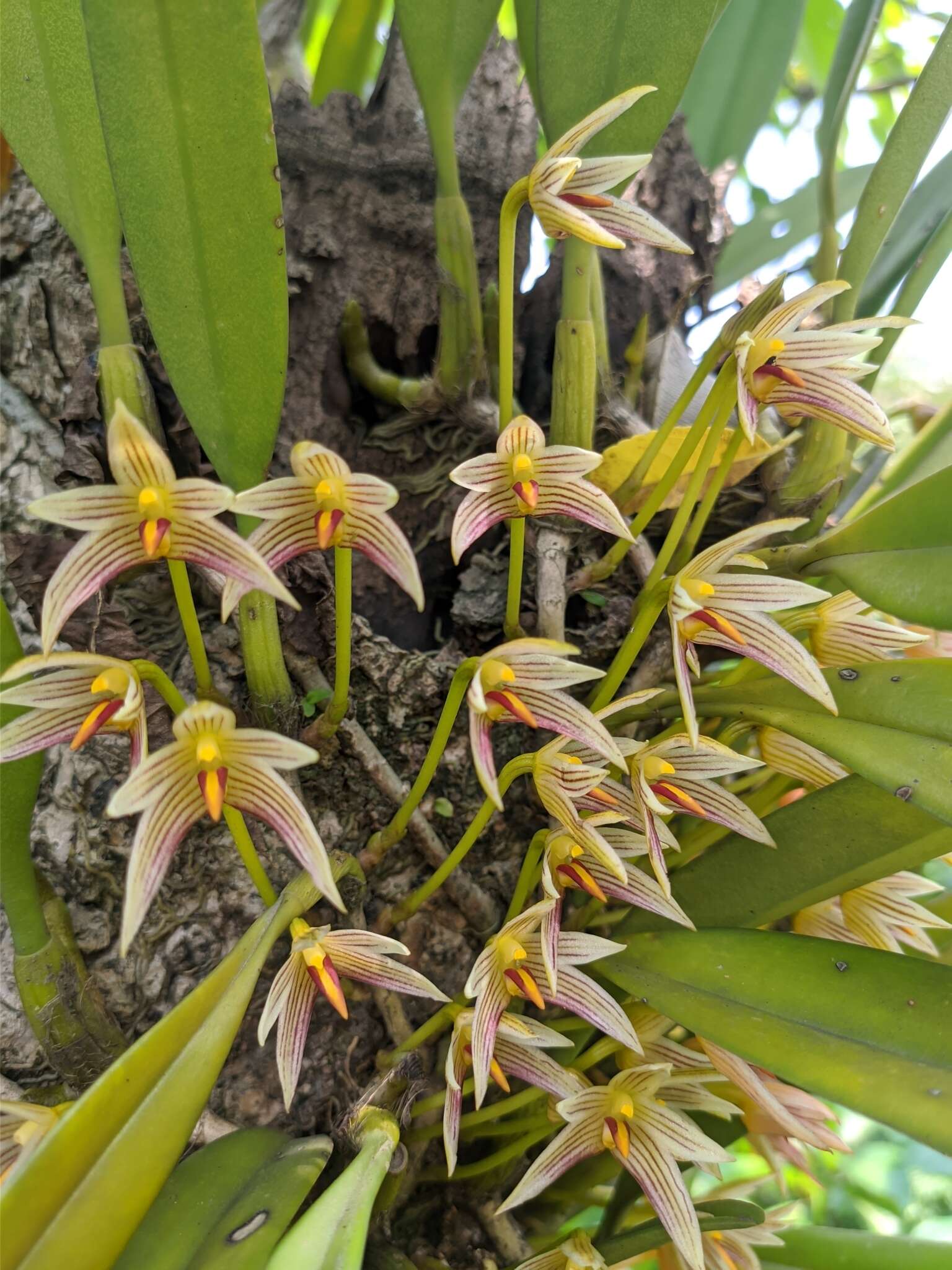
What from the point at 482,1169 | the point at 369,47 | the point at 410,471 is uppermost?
the point at 369,47

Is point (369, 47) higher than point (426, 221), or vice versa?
point (369, 47)

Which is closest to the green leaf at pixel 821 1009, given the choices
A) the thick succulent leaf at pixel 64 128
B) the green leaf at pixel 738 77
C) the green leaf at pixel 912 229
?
the thick succulent leaf at pixel 64 128

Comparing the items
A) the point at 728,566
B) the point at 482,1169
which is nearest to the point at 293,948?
the point at 482,1169

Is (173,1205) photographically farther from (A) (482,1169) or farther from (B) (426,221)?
(B) (426,221)

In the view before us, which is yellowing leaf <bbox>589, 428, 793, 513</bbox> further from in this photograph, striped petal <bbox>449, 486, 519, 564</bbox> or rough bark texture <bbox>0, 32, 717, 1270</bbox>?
striped petal <bbox>449, 486, 519, 564</bbox>

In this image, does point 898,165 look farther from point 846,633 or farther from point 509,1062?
point 509,1062

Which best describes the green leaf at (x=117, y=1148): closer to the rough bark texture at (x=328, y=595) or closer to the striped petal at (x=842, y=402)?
the rough bark texture at (x=328, y=595)

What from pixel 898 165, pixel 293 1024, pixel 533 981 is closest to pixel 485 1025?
pixel 533 981
